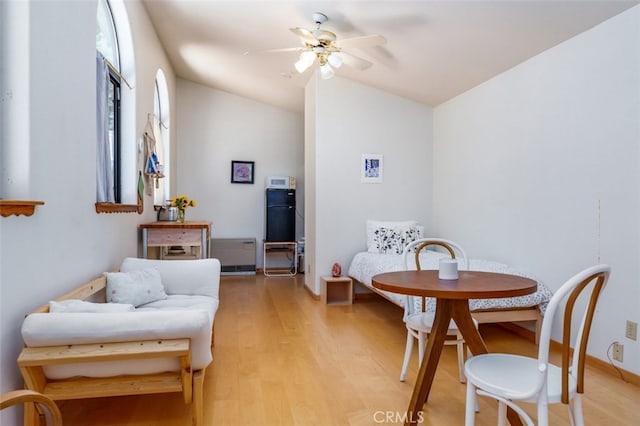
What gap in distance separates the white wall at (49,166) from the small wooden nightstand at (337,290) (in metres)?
2.40

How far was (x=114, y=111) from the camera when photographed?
326 centimetres

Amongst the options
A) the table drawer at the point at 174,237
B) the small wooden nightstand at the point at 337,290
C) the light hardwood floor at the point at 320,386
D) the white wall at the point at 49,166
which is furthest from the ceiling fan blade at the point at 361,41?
the small wooden nightstand at the point at 337,290

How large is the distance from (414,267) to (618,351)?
1534 mm

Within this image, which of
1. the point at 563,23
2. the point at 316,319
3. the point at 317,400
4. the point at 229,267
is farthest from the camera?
the point at 229,267

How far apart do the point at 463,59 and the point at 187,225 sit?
2988mm

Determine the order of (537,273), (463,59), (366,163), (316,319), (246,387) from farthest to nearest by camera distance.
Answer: (366,163)
(316,319)
(463,59)
(537,273)
(246,387)

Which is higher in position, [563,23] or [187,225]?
[563,23]

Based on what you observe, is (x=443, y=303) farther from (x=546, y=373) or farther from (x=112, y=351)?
(x=112, y=351)

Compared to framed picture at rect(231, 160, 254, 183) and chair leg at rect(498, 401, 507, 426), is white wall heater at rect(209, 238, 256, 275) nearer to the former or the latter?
framed picture at rect(231, 160, 254, 183)

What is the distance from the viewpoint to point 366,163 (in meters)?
4.80

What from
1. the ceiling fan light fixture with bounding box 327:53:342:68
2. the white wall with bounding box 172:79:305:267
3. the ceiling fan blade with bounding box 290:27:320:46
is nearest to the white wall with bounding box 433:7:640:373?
the ceiling fan light fixture with bounding box 327:53:342:68

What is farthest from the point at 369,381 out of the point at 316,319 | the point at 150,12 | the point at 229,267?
the point at 229,267

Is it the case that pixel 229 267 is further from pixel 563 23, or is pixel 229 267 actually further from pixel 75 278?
pixel 563 23

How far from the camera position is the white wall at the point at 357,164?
4672 mm
